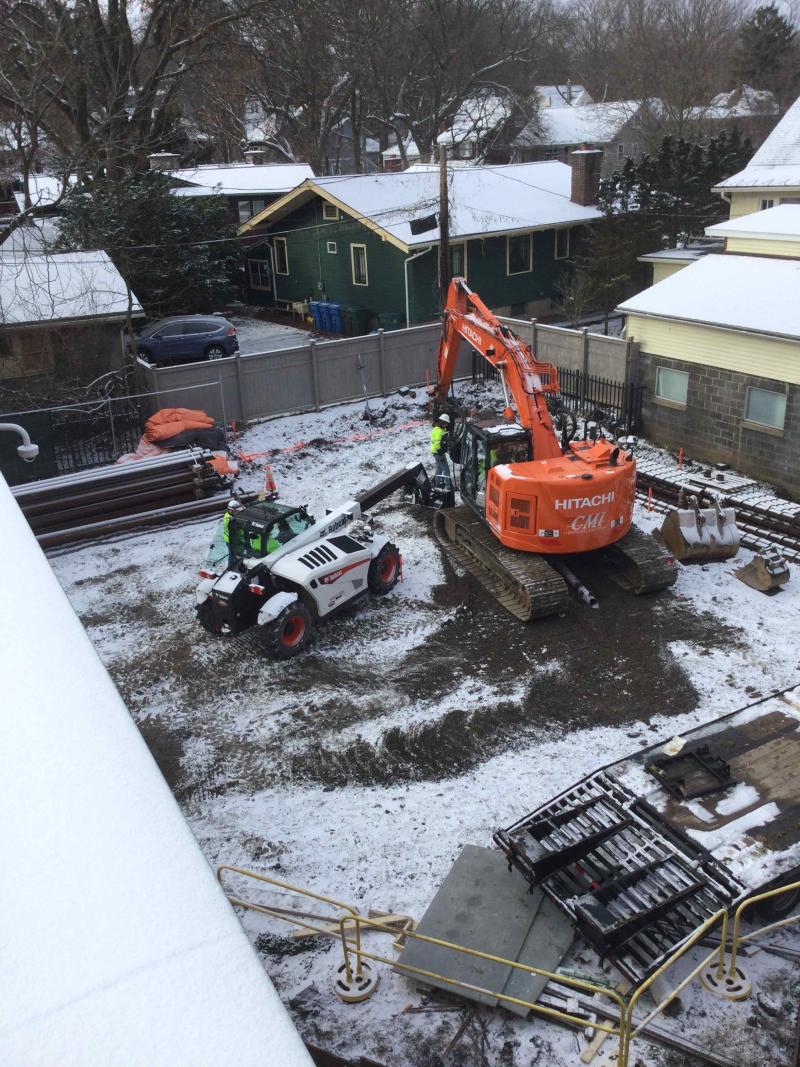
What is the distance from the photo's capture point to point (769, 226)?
881 inches

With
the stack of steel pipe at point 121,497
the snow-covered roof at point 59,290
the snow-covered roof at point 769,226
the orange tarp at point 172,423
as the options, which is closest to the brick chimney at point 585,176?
the snow-covered roof at point 769,226

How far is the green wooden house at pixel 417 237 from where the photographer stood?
29.5 m

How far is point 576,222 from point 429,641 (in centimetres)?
2368

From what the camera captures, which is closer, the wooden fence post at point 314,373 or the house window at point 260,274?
the wooden fence post at point 314,373

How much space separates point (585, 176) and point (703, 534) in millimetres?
22280

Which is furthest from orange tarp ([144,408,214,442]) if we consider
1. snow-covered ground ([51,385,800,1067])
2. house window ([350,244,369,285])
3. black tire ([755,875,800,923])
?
black tire ([755,875,800,923])

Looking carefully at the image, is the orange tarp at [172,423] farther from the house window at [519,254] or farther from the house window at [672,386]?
the house window at [519,254]

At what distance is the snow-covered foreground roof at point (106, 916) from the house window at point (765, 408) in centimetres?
1523

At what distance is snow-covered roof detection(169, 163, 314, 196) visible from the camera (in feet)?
118

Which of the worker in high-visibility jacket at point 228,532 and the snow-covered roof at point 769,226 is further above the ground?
the snow-covered roof at point 769,226

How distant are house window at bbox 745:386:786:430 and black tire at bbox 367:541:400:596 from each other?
8.36 m

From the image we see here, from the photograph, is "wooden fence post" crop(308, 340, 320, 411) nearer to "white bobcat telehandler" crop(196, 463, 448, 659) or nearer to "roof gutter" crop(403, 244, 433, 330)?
"roof gutter" crop(403, 244, 433, 330)

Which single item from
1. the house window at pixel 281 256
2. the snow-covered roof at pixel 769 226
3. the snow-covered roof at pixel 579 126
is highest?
the snow-covered roof at pixel 579 126

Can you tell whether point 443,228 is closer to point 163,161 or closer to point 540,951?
point 163,161
